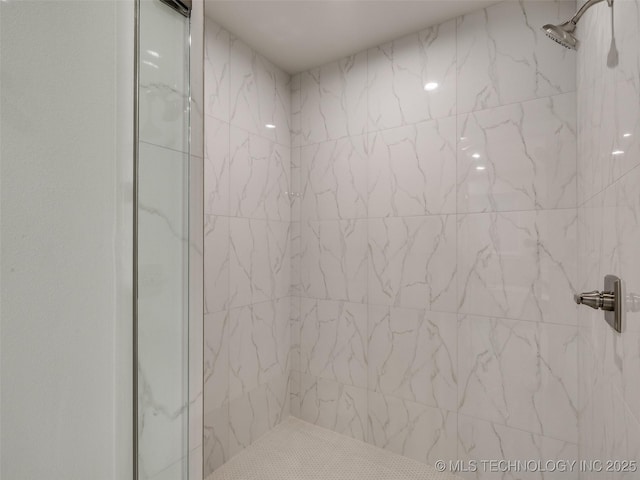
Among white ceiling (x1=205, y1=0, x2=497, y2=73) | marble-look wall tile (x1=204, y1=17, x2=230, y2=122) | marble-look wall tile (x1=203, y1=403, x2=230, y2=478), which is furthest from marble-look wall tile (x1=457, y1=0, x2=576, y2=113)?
marble-look wall tile (x1=203, y1=403, x2=230, y2=478)

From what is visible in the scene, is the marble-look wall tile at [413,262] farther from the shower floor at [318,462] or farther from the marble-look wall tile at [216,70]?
the marble-look wall tile at [216,70]

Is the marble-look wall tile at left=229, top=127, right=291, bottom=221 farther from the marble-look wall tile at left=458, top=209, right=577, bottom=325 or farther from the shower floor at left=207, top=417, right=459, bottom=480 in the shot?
the shower floor at left=207, top=417, right=459, bottom=480

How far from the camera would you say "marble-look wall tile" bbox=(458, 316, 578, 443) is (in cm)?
163

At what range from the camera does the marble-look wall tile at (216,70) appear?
6.37 feet

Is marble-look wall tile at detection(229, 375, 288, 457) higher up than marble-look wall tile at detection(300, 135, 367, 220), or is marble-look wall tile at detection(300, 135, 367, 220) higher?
marble-look wall tile at detection(300, 135, 367, 220)

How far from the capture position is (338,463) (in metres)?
1.97

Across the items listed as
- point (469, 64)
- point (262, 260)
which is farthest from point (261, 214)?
point (469, 64)

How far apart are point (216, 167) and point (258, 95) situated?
66cm

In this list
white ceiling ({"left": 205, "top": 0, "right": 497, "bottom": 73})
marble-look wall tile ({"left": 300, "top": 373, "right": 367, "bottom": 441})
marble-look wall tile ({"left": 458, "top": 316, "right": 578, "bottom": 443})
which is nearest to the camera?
marble-look wall tile ({"left": 458, "top": 316, "right": 578, "bottom": 443})

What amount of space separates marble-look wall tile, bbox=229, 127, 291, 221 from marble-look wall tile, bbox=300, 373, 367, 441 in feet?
4.04

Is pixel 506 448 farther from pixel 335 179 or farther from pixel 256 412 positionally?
pixel 335 179
